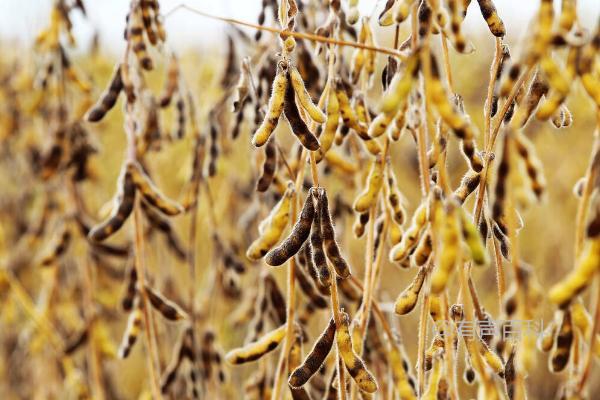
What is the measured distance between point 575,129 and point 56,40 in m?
2.72

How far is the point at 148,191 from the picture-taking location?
129 centimetres

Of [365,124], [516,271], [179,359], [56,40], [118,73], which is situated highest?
[56,40]

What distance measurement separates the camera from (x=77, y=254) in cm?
236

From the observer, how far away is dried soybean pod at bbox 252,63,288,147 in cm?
93

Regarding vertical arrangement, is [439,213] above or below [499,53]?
below

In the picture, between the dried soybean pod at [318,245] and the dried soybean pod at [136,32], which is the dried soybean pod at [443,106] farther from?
the dried soybean pod at [136,32]

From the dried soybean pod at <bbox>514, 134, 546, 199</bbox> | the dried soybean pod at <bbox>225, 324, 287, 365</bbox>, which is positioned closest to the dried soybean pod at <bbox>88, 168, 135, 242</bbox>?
the dried soybean pod at <bbox>225, 324, 287, 365</bbox>

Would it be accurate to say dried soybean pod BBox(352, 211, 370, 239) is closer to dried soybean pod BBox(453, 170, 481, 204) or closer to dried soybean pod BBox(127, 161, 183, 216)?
dried soybean pod BBox(453, 170, 481, 204)

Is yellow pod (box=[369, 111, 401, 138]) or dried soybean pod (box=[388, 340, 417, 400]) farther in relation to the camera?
dried soybean pod (box=[388, 340, 417, 400])

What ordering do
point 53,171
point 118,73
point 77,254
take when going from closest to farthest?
point 118,73 → point 53,171 → point 77,254

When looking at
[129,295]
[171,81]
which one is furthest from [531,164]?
[171,81]

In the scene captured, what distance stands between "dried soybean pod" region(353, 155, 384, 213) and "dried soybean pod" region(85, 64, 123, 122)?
52 cm

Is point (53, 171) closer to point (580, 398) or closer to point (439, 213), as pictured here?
point (439, 213)

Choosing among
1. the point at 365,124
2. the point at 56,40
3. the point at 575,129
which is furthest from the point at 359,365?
the point at 575,129
